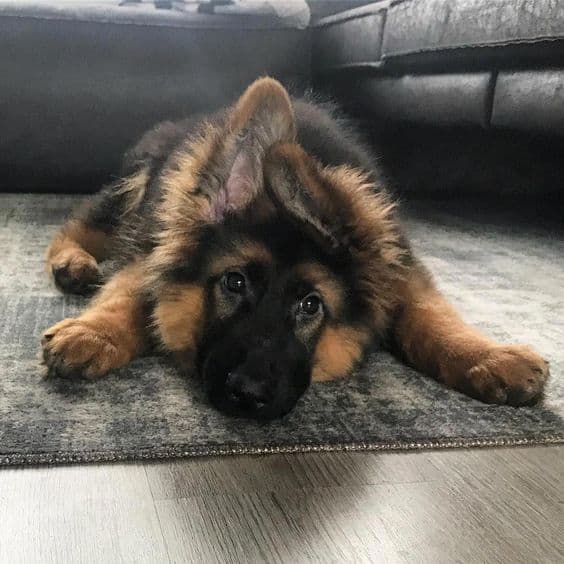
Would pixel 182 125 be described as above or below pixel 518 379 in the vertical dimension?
above

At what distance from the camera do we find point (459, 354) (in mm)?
2000

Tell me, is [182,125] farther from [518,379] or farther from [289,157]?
[518,379]

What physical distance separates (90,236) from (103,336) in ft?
3.83

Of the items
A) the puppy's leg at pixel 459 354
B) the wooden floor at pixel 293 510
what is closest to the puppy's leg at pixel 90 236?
the puppy's leg at pixel 459 354

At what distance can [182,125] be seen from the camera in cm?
321

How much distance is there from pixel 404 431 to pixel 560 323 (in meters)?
1.07

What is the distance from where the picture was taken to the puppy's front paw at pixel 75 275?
2.66m

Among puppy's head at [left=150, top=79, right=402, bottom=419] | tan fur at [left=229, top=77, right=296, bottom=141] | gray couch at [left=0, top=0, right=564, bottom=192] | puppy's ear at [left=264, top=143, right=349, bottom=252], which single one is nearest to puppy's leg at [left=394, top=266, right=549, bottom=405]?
puppy's head at [left=150, top=79, right=402, bottom=419]

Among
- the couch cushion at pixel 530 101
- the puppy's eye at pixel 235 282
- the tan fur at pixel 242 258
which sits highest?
the couch cushion at pixel 530 101

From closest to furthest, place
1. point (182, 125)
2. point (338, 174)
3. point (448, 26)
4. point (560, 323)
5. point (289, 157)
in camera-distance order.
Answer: point (289, 157) → point (338, 174) → point (560, 323) → point (182, 125) → point (448, 26)

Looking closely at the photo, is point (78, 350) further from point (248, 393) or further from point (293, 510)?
point (293, 510)

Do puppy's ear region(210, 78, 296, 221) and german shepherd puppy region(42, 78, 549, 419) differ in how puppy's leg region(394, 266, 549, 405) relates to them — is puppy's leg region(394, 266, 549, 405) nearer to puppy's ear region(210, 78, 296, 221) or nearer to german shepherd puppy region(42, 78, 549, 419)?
german shepherd puppy region(42, 78, 549, 419)

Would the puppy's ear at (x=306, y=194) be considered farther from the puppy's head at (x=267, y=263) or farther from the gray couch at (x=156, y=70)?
the gray couch at (x=156, y=70)

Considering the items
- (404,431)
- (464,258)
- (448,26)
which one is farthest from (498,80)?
(404,431)
